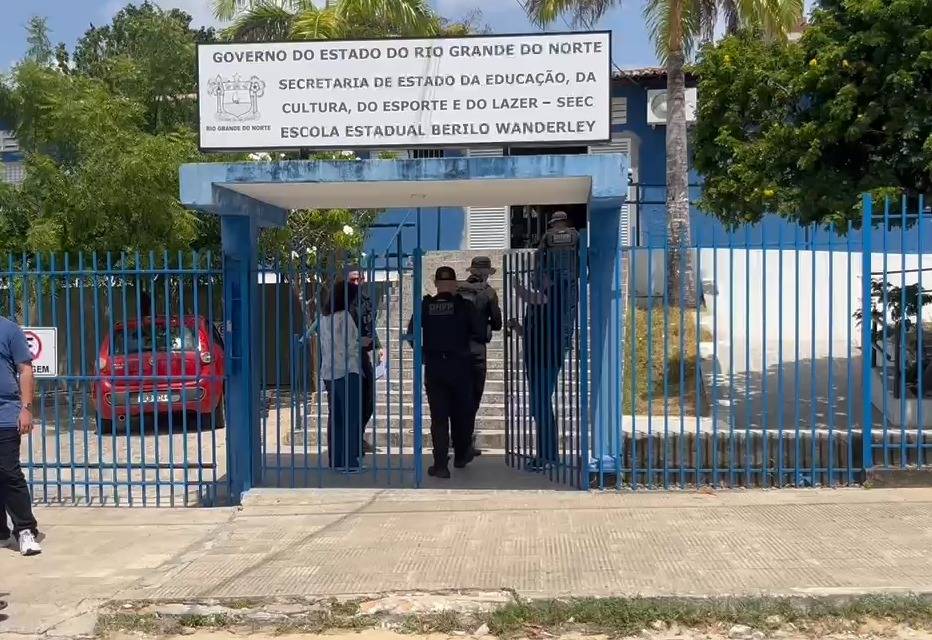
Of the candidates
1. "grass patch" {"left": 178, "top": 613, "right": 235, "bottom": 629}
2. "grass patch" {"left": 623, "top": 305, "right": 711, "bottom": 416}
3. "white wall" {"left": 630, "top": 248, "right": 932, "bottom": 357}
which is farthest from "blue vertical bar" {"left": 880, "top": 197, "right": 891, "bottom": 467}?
"grass patch" {"left": 178, "top": 613, "right": 235, "bottom": 629}

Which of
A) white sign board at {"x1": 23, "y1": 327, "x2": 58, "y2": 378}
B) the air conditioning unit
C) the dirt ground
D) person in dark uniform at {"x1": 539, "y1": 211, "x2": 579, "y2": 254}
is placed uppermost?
the air conditioning unit

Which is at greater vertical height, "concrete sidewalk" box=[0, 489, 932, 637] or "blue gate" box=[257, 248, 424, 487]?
"blue gate" box=[257, 248, 424, 487]

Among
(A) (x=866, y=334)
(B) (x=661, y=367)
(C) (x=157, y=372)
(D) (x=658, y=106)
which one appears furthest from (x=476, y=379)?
(D) (x=658, y=106)

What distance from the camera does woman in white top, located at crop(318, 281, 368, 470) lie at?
796 centimetres

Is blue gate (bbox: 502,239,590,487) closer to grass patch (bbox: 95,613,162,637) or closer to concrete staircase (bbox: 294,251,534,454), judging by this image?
concrete staircase (bbox: 294,251,534,454)

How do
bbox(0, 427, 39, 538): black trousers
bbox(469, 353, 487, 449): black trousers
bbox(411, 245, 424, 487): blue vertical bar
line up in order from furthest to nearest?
bbox(469, 353, 487, 449): black trousers < bbox(411, 245, 424, 487): blue vertical bar < bbox(0, 427, 39, 538): black trousers

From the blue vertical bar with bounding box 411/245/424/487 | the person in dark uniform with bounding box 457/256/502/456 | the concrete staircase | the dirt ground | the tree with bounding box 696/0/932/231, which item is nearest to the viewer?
the dirt ground

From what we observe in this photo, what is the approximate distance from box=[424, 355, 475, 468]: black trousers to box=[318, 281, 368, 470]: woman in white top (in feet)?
1.96

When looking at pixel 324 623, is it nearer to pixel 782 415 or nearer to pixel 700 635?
pixel 700 635

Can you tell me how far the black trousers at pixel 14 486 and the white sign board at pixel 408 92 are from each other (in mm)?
2621

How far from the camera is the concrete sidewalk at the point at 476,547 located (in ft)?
17.5

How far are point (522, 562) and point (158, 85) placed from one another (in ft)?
39.1

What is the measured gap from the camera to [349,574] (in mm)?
5598

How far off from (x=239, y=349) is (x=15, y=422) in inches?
69.0
